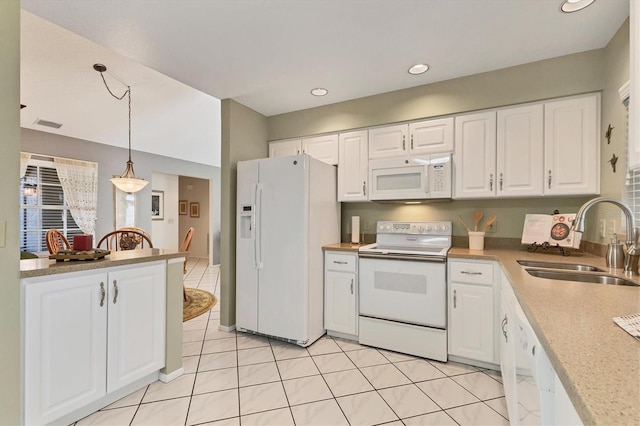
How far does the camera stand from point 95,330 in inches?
69.7

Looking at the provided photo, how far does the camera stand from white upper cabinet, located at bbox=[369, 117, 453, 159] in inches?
111

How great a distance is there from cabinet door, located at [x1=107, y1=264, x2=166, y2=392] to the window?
3.80 metres

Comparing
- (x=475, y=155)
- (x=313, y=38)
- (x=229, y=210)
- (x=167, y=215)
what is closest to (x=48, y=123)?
(x=229, y=210)

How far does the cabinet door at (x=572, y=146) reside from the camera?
229 cm

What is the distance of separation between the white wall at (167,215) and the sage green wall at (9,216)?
6158 millimetres

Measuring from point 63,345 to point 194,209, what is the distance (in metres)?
6.90

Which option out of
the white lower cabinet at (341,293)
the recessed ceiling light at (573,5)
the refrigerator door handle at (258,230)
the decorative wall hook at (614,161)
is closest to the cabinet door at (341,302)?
the white lower cabinet at (341,293)

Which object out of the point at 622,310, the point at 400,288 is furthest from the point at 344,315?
the point at 622,310

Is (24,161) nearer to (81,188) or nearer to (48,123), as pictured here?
(48,123)

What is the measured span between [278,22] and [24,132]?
4.66 m

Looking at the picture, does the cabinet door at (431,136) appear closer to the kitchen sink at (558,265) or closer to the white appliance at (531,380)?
the kitchen sink at (558,265)

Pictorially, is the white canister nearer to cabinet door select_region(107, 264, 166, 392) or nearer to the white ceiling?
the white ceiling

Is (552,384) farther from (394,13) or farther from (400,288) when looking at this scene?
(394,13)

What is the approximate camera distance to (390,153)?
10.0ft
